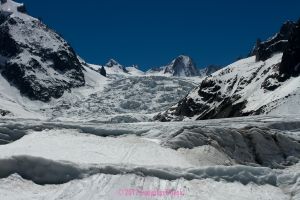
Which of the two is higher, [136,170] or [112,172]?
[136,170]

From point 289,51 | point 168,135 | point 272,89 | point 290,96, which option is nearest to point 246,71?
point 289,51

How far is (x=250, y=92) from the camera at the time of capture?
132500 millimetres

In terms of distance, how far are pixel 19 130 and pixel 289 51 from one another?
119852mm

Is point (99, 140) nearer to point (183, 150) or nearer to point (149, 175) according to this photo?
point (183, 150)

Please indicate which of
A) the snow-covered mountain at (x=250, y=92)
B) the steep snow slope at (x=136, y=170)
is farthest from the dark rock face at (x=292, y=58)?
the steep snow slope at (x=136, y=170)

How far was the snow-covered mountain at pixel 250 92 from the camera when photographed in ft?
349

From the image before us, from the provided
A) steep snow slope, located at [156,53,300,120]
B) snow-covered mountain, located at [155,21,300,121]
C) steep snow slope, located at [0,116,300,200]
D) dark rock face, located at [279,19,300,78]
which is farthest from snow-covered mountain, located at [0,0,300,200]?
dark rock face, located at [279,19,300,78]

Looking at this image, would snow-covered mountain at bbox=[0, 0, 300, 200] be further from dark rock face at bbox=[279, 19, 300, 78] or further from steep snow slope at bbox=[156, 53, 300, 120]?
dark rock face at bbox=[279, 19, 300, 78]

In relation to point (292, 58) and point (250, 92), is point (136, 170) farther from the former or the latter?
point (292, 58)

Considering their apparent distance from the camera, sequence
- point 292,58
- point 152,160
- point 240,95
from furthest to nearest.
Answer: point 240,95 < point 292,58 < point 152,160

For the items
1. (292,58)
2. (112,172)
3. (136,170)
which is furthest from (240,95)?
(112,172)

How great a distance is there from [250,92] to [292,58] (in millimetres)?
12491

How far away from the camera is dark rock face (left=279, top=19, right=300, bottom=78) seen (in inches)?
5002

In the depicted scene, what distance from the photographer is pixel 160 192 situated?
55.6 ft
